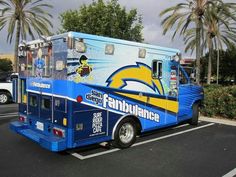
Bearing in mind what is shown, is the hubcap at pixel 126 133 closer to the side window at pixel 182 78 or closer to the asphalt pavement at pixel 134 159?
the asphalt pavement at pixel 134 159

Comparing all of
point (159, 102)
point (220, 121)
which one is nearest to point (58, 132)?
point (159, 102)

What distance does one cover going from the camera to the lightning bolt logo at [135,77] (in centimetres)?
717

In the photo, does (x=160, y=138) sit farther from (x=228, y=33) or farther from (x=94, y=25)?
(x=228, y=33)

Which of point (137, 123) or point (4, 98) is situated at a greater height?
point (137, 123)

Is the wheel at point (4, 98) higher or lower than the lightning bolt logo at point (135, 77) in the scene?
lower

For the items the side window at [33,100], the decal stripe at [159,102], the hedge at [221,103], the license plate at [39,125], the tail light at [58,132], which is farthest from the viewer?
the hedge at [221,103]

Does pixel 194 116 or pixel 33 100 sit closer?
pixel 33 100

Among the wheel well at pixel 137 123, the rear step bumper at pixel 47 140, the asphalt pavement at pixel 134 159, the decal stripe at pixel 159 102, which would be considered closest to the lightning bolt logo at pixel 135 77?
the decal stripe at pixel 159 102

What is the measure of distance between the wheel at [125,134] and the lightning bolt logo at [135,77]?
0.91 m

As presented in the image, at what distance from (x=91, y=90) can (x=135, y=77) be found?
56.9 inches

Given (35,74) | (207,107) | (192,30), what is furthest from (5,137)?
(192,30)

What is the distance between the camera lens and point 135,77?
766cm

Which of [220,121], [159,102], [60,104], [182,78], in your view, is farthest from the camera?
[220,121]

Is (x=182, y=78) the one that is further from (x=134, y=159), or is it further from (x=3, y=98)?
(x=3, y=98)
